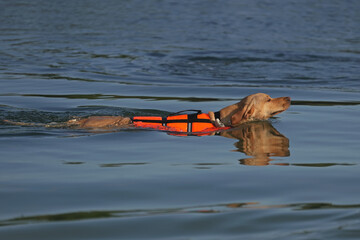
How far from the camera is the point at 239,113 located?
32.3 ft

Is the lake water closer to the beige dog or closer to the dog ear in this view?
the beige dog

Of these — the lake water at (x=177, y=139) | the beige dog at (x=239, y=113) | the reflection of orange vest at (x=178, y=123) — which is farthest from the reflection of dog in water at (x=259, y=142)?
the reflection of orange vest at (x=178, y=123)

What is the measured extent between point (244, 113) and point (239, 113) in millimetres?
78

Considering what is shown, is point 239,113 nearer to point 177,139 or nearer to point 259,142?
point 259,142

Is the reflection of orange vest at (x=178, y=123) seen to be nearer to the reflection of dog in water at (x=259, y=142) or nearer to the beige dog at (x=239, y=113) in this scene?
the beige dog at (x=239, y=113)

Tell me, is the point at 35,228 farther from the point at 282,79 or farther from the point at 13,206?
the point at 282,79

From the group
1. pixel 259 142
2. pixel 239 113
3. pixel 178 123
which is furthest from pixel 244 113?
pixel 178 123

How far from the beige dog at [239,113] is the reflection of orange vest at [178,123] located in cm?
13

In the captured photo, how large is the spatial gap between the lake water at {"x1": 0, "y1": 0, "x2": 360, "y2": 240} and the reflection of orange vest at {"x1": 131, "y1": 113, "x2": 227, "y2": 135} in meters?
0.17

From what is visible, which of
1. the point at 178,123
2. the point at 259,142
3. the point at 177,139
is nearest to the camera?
the point at 259,142

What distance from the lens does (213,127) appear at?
10227 mm

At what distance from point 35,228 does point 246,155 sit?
381 centimetres

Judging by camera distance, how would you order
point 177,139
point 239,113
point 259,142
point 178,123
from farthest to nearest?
point 178,123, point 239,113, point 177,139, point 259,142

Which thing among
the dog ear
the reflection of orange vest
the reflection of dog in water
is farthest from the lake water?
the dog ear
